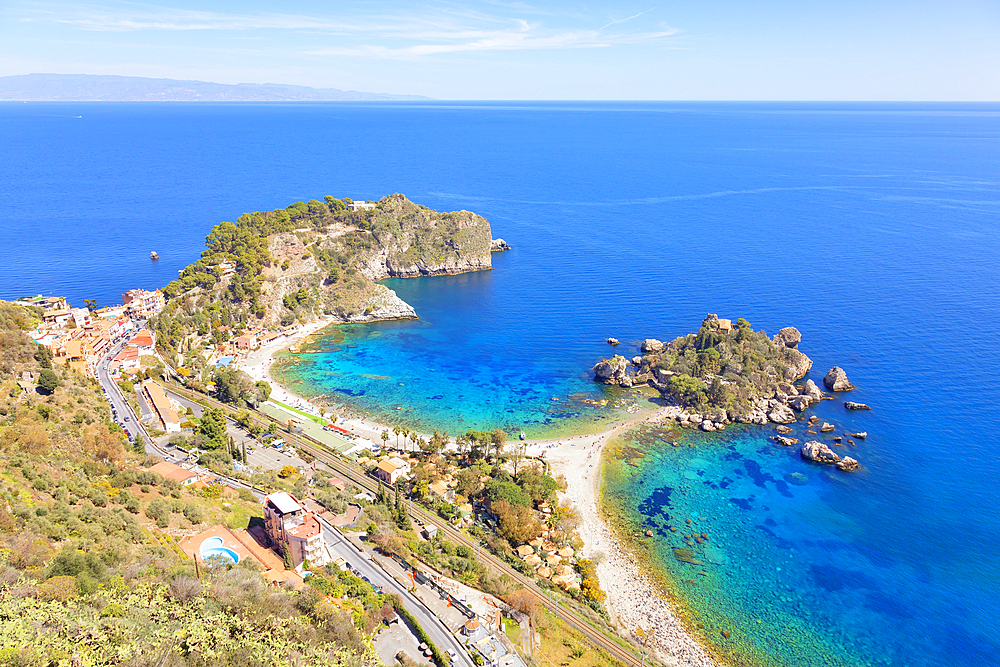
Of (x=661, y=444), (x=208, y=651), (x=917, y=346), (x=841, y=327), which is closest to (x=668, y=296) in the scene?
(x=841, y=327)

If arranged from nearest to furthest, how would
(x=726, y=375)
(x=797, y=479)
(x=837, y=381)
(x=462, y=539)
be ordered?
(x=462, y=539) < (x=797, y=479) < (x=726, y=375) < (x=837, y=381)

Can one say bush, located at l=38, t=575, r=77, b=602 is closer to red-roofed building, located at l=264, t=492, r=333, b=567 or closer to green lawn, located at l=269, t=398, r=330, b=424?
red-roofed building, located at l=264, t=492, r=333, b=567

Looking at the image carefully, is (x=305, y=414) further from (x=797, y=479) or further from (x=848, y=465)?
(x=848, y=465)

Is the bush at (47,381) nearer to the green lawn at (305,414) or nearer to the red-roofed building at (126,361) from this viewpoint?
the red-roofed building at (126,361)

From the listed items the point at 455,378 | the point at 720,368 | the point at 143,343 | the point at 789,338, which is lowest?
the point at 455,378

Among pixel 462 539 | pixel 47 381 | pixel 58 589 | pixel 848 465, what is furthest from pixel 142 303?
pixel 848 465

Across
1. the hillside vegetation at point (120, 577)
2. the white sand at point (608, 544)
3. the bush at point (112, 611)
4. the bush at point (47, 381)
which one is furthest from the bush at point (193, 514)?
the white sand at point (608, 544)

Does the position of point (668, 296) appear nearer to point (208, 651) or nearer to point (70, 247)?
point (208, 651)
